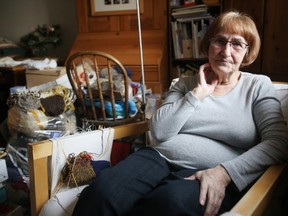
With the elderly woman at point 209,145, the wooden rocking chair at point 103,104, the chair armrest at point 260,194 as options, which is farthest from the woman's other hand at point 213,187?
the wooden rocking chair at point 103,104

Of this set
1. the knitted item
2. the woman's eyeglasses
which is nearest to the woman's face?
the woman's eyeglasses

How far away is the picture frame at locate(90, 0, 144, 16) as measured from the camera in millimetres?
2807

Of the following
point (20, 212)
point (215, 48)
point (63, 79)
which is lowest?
point (20, 212)

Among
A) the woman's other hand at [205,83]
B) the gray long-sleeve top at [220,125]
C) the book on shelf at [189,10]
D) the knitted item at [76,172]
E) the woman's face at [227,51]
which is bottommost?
the knitted item at [76,172]

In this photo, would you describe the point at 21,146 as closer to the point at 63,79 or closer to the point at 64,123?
the point at 64,123

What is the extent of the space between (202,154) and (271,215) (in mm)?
397

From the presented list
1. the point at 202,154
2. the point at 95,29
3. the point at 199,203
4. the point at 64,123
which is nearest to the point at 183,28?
the point at 95,29

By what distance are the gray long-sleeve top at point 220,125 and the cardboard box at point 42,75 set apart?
1.50m

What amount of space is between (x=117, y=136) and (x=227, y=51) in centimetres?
58

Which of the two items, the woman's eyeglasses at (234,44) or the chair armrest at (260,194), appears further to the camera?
the woman's eyeglasses at (234,44)

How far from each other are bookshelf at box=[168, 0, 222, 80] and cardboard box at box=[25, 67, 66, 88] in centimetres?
96

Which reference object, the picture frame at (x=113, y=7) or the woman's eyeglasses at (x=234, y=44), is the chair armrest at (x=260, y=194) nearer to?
the woman's eyeglasses at (x=234, y=44)

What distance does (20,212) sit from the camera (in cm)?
161

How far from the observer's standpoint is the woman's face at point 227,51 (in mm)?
1251
